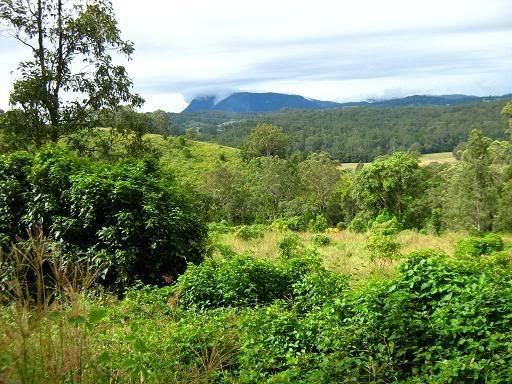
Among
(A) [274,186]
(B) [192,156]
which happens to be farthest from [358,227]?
(B) [192,156]

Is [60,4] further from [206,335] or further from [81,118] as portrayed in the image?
[206,335]

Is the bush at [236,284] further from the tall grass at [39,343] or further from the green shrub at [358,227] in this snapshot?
the green shrub at [358,227]

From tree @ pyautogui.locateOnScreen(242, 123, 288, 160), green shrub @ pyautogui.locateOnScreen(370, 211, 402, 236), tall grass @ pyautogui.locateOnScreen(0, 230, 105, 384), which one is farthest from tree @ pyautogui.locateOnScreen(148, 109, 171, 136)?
tall grass @ pyautogui.locateOnScreen(0, 230, 105, 384)

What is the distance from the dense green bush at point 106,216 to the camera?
852 centimetres

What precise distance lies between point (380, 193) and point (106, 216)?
3026 cm

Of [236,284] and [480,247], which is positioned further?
[480,247]

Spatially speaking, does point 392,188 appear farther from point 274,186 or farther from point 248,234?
point 248,234

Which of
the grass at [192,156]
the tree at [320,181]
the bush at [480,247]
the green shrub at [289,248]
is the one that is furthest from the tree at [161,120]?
the bush at [480,247]

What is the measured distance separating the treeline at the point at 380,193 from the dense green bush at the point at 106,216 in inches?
598

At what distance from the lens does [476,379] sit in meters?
4.07

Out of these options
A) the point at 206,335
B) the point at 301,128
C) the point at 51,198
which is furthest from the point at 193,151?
the point at 301,128

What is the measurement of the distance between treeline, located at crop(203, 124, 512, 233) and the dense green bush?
598 inches

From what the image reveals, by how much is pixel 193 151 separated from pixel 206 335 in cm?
5586

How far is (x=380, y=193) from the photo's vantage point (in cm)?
3659
